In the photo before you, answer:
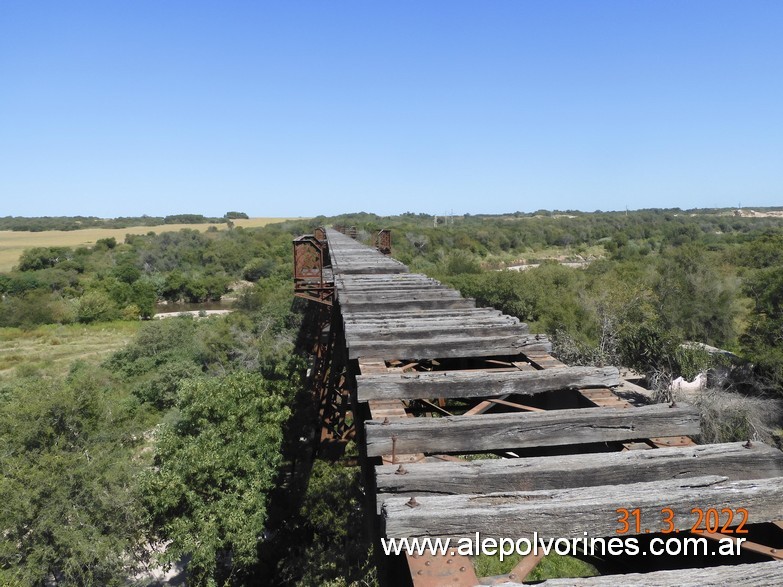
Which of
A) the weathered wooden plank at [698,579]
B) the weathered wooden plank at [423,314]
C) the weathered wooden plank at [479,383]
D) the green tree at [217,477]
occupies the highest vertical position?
the weathered wooden plank at [423,314]

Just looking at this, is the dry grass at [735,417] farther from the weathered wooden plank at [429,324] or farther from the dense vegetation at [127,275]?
the dense vegetation at [127,275]

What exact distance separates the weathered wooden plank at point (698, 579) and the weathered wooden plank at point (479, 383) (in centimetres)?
137

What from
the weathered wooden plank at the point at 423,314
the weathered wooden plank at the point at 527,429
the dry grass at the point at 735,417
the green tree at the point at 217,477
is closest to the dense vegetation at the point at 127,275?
the dry grass at the point at 735,417

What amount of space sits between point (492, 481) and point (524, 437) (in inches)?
20.4

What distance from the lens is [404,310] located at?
4.92 meters

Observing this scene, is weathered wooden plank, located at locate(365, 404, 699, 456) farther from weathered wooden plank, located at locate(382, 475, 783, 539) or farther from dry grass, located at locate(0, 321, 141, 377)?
dry grass, located at locate(0, 321, 141, 377)

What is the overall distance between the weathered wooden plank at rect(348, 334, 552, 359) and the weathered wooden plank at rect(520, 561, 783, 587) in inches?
85.2

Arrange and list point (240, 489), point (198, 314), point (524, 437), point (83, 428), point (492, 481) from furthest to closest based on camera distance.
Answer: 1. point (198, 314)
2. point (83, 428)
3. point (240, 489)
4. point (524, 437)
5. point (492, 481)

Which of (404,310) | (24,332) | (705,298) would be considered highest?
(404,310)

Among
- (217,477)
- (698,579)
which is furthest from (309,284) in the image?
(698,579)

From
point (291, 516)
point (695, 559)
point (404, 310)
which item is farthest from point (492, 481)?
point (291, 516)

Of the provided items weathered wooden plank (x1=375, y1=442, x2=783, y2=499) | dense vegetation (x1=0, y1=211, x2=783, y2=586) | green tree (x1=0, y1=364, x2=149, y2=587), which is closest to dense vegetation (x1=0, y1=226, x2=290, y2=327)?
dense vegetation (x1=0, y1=211, x2=783, y2=586)

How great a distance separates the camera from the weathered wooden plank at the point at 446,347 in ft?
11.4

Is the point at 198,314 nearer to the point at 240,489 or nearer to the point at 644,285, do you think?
the point at 644,285
